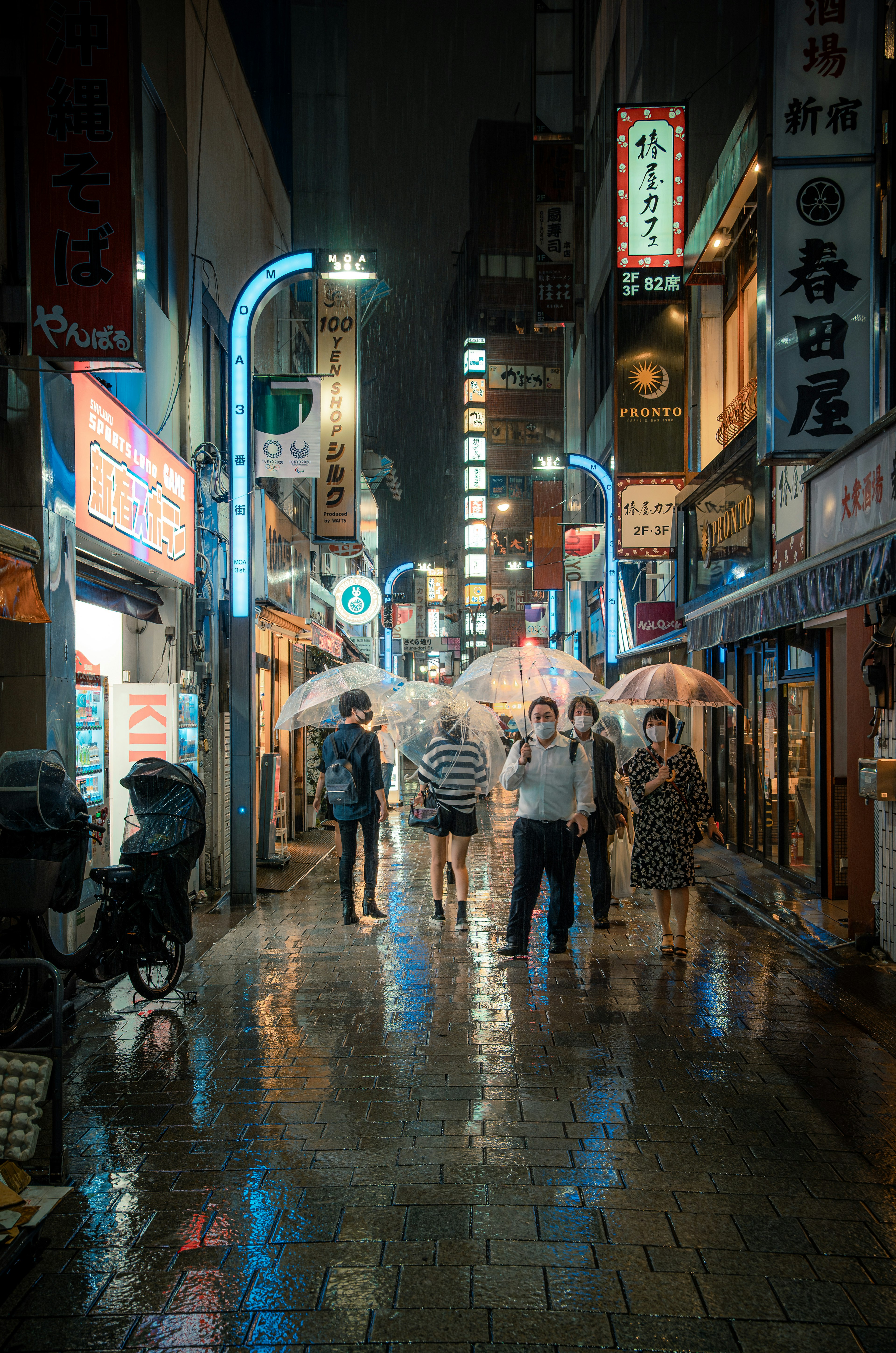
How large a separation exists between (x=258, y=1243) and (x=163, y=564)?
7682 millimetres

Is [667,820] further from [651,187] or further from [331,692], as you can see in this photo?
[651,187]

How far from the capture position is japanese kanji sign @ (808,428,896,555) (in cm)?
681

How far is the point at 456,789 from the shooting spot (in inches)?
390

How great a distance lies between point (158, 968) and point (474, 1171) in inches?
148

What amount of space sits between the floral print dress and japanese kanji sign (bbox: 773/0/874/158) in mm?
5256

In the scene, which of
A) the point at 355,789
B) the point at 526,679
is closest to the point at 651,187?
the point at 526,679

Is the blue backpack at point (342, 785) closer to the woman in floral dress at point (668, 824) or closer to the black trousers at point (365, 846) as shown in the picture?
the black trousers at point (365, 846)

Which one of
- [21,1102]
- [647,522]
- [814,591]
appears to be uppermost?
[647,522]

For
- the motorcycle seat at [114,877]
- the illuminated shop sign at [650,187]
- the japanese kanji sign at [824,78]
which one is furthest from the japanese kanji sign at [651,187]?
the motorcycle seat at [114,877]

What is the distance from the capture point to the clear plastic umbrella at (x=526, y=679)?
37.2ft

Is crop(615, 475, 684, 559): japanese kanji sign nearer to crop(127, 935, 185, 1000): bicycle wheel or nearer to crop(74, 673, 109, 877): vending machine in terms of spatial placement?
crop(74, 673, 109, 877): vending machine

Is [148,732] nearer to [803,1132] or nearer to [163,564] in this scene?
[163,564]

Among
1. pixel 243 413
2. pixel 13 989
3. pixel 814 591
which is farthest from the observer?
pixel 243 413

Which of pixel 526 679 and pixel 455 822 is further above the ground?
pixel 526 679
